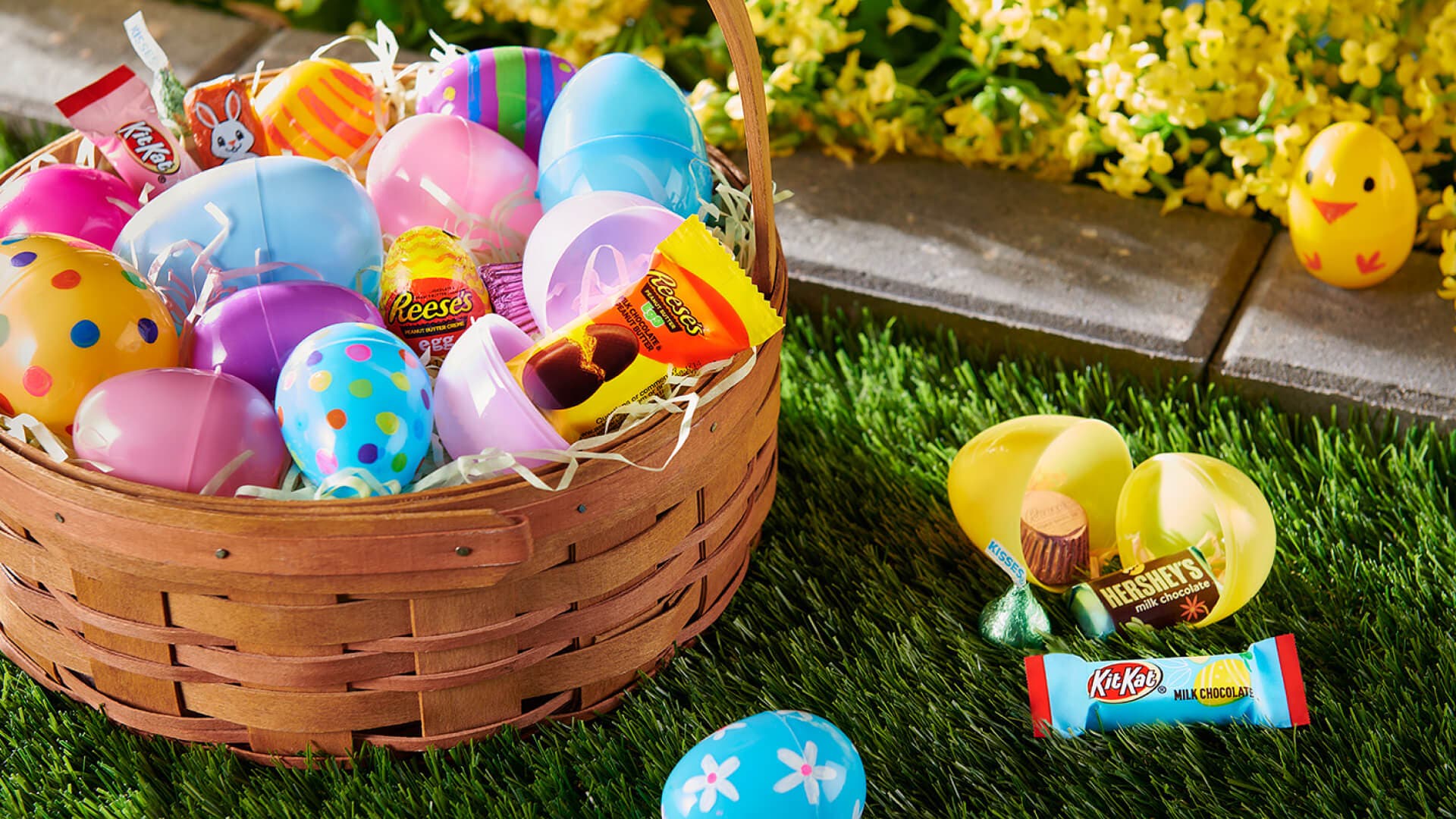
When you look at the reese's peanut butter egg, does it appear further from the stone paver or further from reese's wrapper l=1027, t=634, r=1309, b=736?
the stone paver

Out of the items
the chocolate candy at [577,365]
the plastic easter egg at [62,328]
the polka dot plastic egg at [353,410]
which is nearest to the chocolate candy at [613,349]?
the chocolate candy at [577,365]

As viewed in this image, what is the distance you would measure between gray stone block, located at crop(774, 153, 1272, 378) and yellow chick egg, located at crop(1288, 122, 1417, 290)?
A: 14cm

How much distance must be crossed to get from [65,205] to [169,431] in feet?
1.39

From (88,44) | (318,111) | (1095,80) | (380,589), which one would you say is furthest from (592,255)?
(88,44)

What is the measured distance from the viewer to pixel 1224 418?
1782 mm

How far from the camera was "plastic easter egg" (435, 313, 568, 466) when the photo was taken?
1184mm

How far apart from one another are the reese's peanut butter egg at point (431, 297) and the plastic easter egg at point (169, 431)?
22cm

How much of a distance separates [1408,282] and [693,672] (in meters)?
1.25

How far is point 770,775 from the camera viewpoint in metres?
1.11

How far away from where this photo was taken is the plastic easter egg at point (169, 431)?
1157mm

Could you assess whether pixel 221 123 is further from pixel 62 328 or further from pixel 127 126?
pixel 62 328

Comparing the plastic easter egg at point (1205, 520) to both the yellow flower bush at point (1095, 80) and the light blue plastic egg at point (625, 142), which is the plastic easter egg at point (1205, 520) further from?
the yellow flower bush at point (1095, 80)

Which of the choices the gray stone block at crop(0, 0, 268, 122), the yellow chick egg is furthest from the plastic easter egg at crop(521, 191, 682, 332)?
the gray stone block at crop(0, 0, 268, 122)

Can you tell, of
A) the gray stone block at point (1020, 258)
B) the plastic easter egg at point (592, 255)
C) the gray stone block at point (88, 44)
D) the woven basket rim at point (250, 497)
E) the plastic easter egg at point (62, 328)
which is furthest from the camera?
the gray stone block at point (88, 44)
